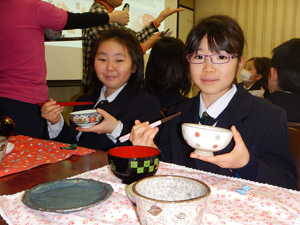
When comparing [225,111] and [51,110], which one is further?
[51,110]

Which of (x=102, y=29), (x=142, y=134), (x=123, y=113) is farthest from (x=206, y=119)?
(x=102, y=29)

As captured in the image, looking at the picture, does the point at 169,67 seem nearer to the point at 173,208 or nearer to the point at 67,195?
the point at 67,195

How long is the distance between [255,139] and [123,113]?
29.5 inches

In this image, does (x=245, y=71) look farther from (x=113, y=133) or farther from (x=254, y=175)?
(x=254, y=175)

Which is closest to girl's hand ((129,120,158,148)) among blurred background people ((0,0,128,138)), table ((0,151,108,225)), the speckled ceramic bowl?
table ((0,151,108,225))

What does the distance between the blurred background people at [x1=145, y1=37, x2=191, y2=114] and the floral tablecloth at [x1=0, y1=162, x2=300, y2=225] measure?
1.51 meters

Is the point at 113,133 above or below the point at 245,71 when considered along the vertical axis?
below

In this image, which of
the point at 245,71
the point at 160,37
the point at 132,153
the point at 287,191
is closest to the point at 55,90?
the point at 160,37

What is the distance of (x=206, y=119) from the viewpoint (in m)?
1.17

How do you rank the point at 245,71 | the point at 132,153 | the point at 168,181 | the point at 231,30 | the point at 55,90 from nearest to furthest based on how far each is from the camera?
the point at 168,181 → the point at 132,153 → the point at 231,30 → the point at 245,71 → the point at 55,90

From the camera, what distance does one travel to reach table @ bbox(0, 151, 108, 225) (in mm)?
733

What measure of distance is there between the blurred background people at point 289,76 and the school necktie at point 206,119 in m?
0.71

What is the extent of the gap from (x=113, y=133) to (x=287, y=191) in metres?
0.86

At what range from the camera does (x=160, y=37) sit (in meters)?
2.32
